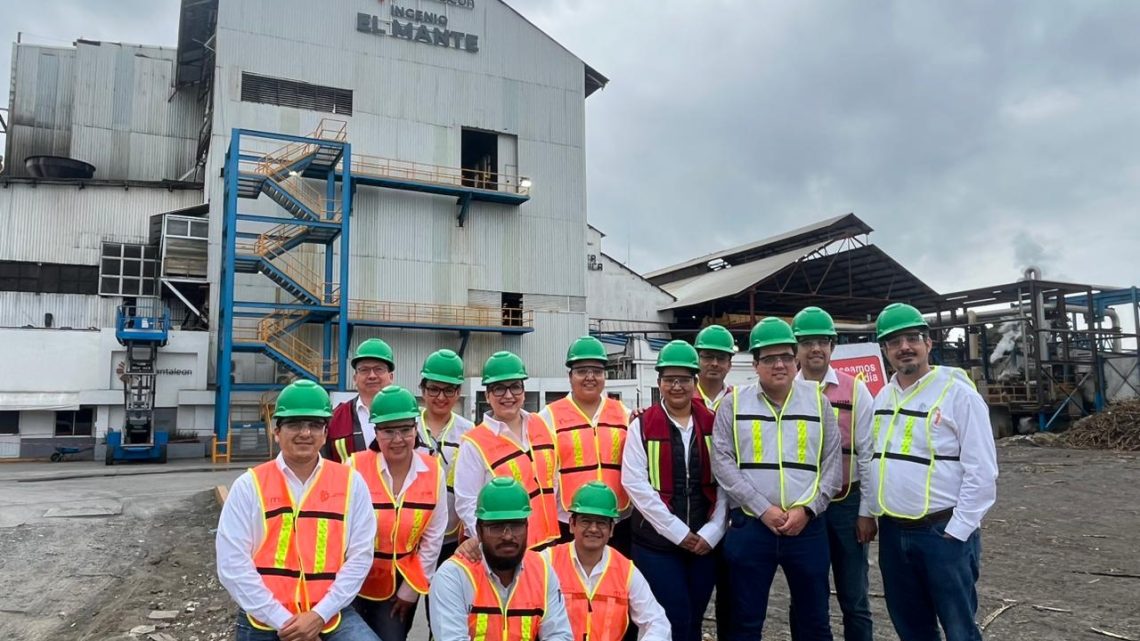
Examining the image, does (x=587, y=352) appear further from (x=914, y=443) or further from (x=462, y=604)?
(x=914, y=443)

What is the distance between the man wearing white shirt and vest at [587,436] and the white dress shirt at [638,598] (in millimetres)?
654

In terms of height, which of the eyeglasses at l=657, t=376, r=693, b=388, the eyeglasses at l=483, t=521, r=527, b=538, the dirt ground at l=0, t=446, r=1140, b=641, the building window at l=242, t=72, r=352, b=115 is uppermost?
the building window at l=242, t=72, r=352, b=115

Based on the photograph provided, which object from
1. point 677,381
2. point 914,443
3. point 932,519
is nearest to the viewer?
point 932,519

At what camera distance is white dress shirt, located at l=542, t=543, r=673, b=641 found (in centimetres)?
345

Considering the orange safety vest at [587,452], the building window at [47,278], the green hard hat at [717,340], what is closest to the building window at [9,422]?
the building window at [47,278]

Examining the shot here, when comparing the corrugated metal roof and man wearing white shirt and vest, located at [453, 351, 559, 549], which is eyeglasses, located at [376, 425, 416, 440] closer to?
man wearing white shirt and vest, located at [453, 351, 559, 549]

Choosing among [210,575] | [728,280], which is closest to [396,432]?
[210,575]

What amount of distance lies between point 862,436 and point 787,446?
0.61 metres

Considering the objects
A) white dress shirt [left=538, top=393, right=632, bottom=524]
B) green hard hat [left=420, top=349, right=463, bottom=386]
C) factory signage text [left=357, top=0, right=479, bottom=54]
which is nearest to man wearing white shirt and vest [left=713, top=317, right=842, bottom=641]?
white dress shirt [left=538, top=393, right=632, bottom=524]

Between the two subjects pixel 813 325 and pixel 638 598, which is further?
pixel 813 325

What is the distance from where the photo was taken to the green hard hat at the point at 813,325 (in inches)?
174

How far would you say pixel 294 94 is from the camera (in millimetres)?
24156

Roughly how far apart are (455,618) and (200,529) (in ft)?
27.8

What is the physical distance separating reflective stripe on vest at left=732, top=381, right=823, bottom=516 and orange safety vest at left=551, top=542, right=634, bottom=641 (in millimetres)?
989
